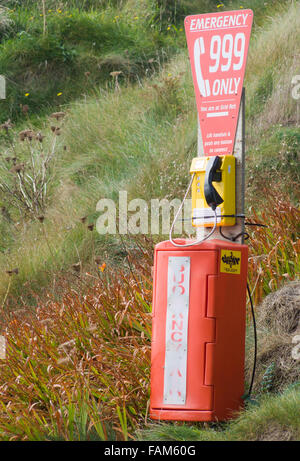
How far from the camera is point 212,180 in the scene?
3.94 metres

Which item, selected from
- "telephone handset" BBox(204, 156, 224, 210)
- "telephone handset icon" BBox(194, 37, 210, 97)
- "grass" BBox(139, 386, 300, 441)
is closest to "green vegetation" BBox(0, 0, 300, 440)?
"grass" BBox(139, 386, 300, 441)

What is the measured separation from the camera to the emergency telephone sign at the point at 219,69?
162 inches

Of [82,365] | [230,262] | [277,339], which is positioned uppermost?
[230,262]

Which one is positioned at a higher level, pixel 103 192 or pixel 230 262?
pixel 103 192

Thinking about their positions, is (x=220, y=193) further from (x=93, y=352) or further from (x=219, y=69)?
(x=93, y=352)

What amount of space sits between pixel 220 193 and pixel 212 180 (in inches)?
5.0

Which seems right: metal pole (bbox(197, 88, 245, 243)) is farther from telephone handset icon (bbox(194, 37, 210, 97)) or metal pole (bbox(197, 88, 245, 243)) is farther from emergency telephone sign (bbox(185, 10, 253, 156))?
telephone handset icon (bbox(194, 37, 210, 97))

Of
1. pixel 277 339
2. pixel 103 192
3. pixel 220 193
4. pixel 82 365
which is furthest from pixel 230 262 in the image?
pixel 103 192

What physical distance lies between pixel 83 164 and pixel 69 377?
4.89 m

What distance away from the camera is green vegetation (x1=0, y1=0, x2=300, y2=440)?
4.27 m

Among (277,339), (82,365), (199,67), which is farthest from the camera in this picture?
(82,365)

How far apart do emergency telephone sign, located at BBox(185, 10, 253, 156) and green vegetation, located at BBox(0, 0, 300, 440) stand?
1190 mm

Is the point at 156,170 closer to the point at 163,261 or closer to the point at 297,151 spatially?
the point at 297,151

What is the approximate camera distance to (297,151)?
6953 millimetres
